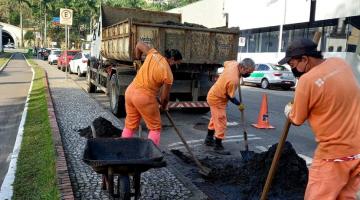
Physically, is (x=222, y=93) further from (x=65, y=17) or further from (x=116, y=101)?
(x=65, y=17)

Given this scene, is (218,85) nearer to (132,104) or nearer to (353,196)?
(132,104)

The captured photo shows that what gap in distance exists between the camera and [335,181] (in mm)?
3164

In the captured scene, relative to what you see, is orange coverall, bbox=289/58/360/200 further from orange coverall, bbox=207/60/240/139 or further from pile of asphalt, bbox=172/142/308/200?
orange coverall, bbox=207/60/240/139

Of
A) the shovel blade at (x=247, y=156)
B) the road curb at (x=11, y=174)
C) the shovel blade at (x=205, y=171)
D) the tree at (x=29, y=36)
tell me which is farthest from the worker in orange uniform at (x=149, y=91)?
the tree at (x=29, y=36)

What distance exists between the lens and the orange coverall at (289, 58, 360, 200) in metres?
3.08

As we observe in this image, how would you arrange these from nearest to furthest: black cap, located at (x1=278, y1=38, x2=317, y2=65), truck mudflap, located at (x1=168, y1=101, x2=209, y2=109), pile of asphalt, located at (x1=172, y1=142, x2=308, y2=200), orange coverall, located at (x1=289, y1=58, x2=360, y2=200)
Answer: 1. orange coverall, located at (x1=289, y1=58, x2=360, y2=200)
2. black cap, located at (x1=278, y1=38, x2=317, y2=65)
3. pile of asphalt, located at (x1=172, y1=142, x2=308, y2=200)
4. truck mudflap, located at (x1=168, y1=101, x2=209, y2=109)

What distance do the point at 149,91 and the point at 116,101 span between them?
191 inches

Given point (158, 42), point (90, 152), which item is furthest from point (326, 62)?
point (158, 42)

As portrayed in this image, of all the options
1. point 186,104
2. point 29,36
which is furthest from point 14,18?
point 186,104

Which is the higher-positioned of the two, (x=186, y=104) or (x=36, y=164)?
(x=186, y=104)

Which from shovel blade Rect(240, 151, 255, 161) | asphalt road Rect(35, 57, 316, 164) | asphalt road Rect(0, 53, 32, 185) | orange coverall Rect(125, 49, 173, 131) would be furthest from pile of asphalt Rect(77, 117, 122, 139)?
shovel blade Rect(240, 151, 255, 161)

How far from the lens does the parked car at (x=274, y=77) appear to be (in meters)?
22.3

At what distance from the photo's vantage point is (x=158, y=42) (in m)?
9.43

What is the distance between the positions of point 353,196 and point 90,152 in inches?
101
